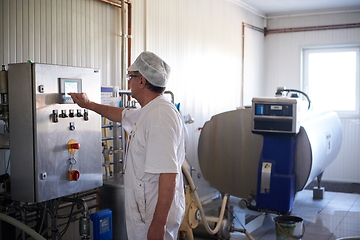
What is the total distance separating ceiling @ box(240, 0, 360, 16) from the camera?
244 inches

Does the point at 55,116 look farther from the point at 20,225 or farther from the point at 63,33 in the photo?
the point at 63,33

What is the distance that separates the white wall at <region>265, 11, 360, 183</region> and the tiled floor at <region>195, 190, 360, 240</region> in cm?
94

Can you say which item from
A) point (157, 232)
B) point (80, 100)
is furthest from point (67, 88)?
point (157, 232)

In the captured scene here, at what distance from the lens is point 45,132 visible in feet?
7.64

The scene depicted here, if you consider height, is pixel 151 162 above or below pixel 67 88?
below

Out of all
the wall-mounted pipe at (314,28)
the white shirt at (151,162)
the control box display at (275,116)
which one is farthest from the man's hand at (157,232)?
the wall-mounted pipe at (314,28)

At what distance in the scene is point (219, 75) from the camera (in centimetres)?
570

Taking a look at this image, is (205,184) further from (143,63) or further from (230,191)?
(143,63)

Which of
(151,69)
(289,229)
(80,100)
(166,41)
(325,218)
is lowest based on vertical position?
(325,218)

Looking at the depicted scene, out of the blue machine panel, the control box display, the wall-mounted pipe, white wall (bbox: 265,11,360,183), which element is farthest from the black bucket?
the wall-mounted pipe

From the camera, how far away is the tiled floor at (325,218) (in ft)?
13.2

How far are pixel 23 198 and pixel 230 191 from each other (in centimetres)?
242

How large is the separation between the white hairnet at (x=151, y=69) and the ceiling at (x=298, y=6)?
4.55 metres

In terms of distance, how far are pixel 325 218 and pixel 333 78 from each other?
3.15m
